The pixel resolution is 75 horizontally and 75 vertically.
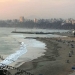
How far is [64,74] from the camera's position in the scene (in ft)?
54.5

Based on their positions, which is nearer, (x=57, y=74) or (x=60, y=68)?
(x=57, y=74)

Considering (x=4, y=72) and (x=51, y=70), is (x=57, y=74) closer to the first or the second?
(x=51, y=70)

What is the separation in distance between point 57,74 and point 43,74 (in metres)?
1.16

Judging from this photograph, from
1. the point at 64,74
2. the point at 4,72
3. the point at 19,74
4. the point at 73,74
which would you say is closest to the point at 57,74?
the point at 64,74

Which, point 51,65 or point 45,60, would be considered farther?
point 45,60

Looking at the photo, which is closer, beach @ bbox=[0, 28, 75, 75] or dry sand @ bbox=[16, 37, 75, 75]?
dry sand @ bbox=[16, 37, 75, 75]

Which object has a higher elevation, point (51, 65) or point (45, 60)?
point (51, 65)

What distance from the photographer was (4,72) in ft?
47.5

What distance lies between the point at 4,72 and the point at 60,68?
661 cm

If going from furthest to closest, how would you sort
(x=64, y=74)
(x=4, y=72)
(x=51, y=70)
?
(x=51, y=70) → (x=64, y=74) → (x=4, y=72)

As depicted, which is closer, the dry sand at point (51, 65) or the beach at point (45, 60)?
the dry sand at point (51, 65)

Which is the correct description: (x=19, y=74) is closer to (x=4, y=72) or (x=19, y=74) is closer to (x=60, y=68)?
(x=4, y=72)

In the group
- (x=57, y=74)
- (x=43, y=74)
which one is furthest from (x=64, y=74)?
(x=43, y=74)

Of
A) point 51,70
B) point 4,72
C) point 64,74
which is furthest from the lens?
point 51,70
